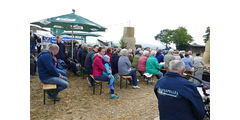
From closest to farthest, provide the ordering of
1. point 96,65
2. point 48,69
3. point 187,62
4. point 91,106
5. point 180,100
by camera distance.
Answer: point 180,100
point 48,69
point 91,106
point 96,65
point 187,62

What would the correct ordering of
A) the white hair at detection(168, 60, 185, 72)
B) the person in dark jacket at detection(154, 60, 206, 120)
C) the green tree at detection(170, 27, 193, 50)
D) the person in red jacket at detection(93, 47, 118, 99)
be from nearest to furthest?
the person in dark jacket at detection(154, 60, 206, 120) < the white hair at detection(168, 60, 185, 72) < the person in red jacket at detection(93, 47, 118, 99) < the green tree at detection(170, 27, 193, 50)

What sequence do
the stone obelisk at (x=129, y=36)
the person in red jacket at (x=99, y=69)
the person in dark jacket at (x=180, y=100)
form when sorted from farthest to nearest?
the stone obelisk at (x=129, y=36), the person in red jacket at (x=99, y=69), the person in dark jacket at (x=180, y=100)

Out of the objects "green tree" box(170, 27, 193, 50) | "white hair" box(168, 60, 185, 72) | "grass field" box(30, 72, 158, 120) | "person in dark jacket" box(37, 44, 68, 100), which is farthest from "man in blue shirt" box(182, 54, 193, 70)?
"green tree" box(170, 27, 193, 50)

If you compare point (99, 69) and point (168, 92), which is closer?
point (168, 92)

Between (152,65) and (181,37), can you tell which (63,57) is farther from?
(181,37)

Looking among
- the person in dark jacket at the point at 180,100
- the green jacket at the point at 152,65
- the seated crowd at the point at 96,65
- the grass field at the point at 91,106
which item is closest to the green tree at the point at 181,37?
the seated crowd at the point at 96,65

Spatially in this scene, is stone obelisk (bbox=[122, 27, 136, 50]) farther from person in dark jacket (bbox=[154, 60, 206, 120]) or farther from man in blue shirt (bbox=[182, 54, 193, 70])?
person in dark jacket (bbox=[154, 60, 206, 120])

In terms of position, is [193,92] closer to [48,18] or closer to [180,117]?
[180,117]

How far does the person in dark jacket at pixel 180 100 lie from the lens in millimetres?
1971

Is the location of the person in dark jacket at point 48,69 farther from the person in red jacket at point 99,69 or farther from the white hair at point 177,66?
the white hair at point 177,66

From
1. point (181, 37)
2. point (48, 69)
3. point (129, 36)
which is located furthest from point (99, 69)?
point (181, 37)

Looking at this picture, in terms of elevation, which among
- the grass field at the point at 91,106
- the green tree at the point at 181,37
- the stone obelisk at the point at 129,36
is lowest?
the grass field at the point at 91,106

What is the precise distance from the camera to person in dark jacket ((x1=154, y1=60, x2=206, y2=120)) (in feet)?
6.47

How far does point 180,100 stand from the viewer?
1993mm
